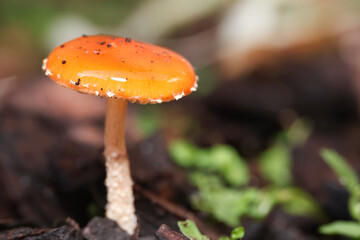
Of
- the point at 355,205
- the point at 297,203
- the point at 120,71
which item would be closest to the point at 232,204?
the point at 297,203

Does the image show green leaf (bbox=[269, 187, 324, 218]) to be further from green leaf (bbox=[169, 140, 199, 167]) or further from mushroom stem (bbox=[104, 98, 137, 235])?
mushroom stem (bbox=[104, 98, 137, 235])

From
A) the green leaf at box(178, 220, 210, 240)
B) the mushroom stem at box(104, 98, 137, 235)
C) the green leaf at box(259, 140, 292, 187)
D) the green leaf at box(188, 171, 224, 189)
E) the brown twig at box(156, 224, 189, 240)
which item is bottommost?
the brown twig at box(156, 224, 189, 240)

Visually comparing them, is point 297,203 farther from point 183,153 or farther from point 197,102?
point 197,102

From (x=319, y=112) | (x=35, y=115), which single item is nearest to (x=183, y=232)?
(x=35, y=115)

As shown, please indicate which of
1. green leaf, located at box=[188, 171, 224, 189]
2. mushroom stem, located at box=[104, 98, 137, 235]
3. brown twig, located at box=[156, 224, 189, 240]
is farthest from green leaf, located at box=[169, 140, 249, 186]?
brown twig, located at box=[156, 224, 189, 240]

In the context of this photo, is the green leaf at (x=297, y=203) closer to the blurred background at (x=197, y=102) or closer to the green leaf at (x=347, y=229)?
the blurred background at (x=197, y=102)

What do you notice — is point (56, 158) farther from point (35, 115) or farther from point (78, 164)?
point (35, 115)
